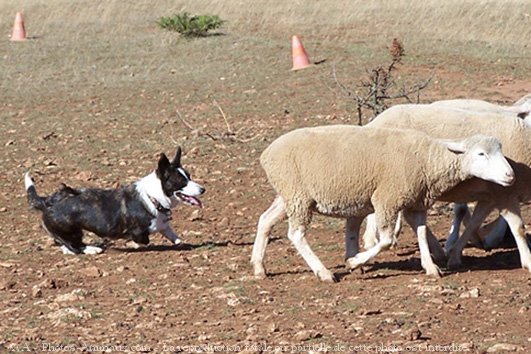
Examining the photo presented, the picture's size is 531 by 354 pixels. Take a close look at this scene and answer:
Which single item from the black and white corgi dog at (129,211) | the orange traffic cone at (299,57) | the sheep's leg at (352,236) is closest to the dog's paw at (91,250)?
the black and white corgi dog at (129,211)

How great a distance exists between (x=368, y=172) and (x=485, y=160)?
906 millimetres

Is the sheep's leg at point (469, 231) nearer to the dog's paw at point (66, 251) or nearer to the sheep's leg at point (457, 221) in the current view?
the sheep's leg at point (457, 221)

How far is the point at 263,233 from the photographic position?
10.3 m

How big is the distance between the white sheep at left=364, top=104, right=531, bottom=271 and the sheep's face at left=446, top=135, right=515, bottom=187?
46cm

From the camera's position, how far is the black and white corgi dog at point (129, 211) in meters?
11.6

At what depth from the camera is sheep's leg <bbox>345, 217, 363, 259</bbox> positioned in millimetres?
10328

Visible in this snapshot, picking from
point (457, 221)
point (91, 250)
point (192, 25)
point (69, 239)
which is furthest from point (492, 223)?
point (192, 25)

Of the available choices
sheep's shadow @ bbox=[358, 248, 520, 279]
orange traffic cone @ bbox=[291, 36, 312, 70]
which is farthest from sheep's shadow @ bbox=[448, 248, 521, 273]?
orange traffic cone @ bbox=[291, 36, 312, 70]

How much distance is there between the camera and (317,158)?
972 cm

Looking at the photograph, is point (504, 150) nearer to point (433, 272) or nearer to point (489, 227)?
point (489, 227)

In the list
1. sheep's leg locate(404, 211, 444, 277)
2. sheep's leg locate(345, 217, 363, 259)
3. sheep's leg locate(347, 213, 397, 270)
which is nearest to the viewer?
sheep's leg locate(347, 213, 397, 270)

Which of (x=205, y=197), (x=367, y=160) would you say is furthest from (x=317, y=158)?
(x=205, y=197)

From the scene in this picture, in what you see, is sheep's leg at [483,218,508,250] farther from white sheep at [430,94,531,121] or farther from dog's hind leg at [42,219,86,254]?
dog's hind leg at [42,219,86,254]

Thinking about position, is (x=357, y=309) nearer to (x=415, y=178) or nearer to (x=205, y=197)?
(x=415, y=178)
